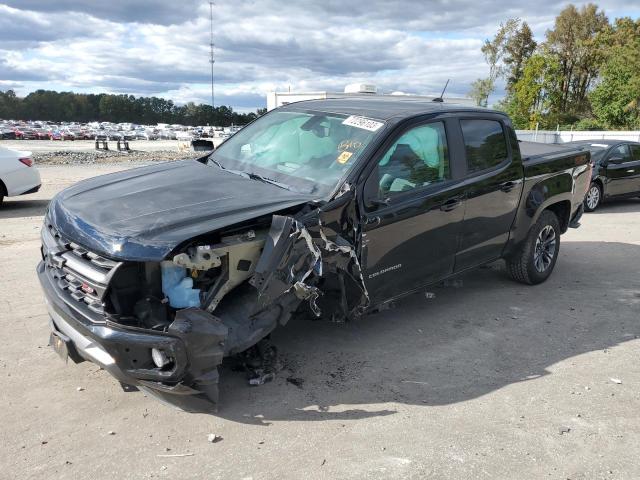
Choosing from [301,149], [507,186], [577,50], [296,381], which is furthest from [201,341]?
[577,50]

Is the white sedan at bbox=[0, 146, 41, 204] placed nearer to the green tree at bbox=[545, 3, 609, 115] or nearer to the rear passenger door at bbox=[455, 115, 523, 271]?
the rear passenger door at bbox=[455, 115, 523, 271]

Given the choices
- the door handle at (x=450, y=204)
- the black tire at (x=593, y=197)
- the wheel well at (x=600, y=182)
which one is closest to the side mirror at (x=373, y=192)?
the door handle at (x=450, y=204)

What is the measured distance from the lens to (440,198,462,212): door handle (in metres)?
4.65

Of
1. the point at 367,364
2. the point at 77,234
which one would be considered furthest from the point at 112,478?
the point at 367,364

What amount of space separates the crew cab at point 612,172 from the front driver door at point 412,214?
8.19 meters

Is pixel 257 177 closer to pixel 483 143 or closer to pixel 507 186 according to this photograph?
pixel 483 143

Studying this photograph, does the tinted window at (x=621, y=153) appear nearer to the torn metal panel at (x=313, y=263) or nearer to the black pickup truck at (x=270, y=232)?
the black pickup truck at (x=270, y=232)

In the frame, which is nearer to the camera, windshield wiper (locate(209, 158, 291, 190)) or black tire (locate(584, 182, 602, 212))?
windshield wiper (locate(209, 158, 291, 190))

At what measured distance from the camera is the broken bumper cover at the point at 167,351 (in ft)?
10.0

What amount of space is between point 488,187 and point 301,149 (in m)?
1.86

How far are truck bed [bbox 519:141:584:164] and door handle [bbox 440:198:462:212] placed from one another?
1457 millimetres

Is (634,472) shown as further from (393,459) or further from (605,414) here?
(393,459)

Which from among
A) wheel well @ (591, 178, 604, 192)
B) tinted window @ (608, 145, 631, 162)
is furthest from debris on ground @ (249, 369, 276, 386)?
tinted window @ (608, 145, 631, 162)

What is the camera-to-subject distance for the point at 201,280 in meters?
3.30
